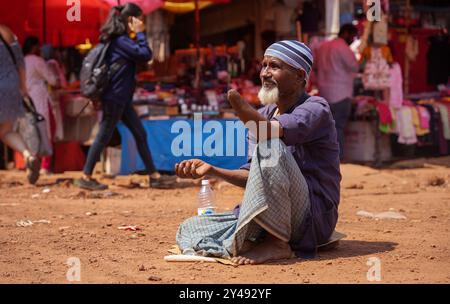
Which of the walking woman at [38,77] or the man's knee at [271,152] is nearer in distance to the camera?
the man's knee at [271,152]

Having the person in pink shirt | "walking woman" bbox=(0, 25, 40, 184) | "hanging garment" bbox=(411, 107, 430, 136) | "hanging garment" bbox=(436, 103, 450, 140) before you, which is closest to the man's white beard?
"walking woman" bbox=(0, 25, 40, 184)

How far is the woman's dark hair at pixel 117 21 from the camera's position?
945 centimetres

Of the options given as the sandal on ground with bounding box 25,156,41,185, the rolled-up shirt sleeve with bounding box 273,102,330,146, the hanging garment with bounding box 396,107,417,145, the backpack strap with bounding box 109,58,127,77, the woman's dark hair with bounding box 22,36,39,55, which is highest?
the woman's dark hair with bounding box 22,36,39,55

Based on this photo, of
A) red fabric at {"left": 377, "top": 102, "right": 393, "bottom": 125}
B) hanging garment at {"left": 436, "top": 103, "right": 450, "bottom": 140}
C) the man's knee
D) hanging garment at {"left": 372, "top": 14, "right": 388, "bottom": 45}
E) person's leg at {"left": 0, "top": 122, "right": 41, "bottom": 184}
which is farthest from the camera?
hanging garment at {"left": 436, "top": 103, "right": 450, "bottom": 140}

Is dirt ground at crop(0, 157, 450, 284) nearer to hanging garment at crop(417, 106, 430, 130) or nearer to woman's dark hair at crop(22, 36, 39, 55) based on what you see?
hanging garment at crop(417, 106, 430, 130)

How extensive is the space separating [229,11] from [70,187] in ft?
24.0

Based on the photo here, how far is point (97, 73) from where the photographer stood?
945 centimetres

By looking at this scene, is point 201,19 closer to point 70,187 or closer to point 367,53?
point 367,53

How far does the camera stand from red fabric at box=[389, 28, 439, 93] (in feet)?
44.7

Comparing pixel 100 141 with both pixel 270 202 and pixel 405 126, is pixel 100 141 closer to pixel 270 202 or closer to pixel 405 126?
pixel 270 202

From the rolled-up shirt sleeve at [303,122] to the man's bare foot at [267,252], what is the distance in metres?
0.67

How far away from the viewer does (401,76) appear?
12938 mm

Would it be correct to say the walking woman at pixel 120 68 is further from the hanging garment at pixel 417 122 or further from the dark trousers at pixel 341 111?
the hanging garment at pixel 417 122

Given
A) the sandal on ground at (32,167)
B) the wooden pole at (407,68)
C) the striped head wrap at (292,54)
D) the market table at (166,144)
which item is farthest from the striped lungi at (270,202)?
the wooden pole at (407,68)
